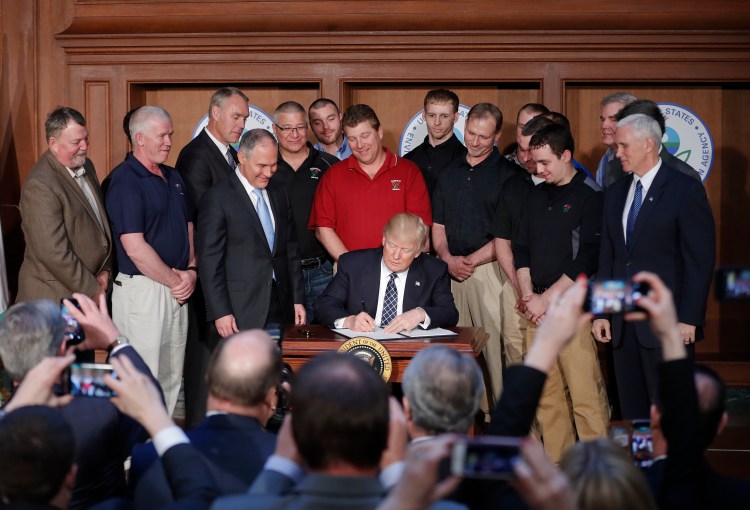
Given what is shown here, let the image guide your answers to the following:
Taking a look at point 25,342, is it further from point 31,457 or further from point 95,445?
point 31,457

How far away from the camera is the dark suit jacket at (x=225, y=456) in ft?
7.71

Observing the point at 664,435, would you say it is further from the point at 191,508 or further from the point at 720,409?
the point at 191,508

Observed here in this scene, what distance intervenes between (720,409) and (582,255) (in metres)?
2.71

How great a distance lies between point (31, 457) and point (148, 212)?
10.5ft

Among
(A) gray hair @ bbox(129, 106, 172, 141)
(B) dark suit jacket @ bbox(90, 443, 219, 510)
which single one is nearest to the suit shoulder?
(A) gray hair @ bbox(129, 106, 172, 141)

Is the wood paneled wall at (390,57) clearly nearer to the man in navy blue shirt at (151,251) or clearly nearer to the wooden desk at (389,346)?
the man in navy blue shirt at (151,251)

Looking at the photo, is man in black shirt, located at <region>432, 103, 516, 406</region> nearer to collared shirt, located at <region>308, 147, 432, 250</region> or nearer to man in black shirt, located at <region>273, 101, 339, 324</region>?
collared shirt, located at <region>308, 147, 432, 250</region>

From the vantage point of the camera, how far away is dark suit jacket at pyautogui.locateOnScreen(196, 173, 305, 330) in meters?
5.00

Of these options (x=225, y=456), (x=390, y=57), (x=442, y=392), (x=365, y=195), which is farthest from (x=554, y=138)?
(x=225, y=456)

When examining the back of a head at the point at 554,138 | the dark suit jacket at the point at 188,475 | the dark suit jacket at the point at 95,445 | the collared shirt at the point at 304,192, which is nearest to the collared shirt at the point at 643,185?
the back of a head at the point at 554,138

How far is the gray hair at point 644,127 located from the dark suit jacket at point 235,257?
1.86 meters

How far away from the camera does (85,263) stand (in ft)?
16.5

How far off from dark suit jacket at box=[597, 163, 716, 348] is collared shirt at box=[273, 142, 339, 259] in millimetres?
1846

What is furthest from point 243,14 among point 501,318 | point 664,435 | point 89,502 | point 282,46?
point 664,435
